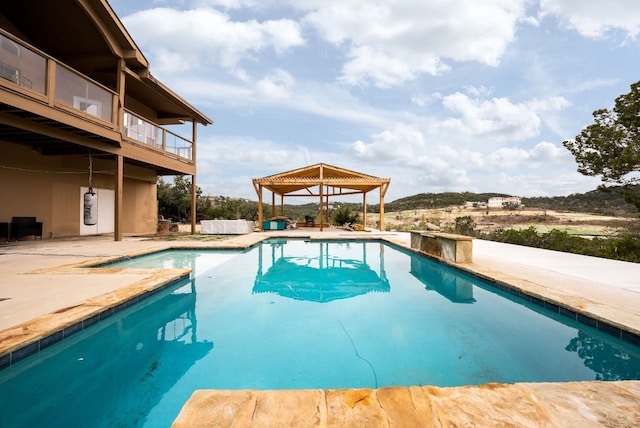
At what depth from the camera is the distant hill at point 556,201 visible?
22.8 m

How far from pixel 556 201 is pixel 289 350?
40352 mm

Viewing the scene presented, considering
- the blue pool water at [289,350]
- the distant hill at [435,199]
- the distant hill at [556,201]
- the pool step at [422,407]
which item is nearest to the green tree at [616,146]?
the distant hill at [556,201]

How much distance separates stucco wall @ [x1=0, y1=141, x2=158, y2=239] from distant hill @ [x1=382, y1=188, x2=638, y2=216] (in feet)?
56.2

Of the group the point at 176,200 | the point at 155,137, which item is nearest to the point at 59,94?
the point at 155,137

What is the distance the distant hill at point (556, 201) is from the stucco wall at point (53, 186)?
1713cm

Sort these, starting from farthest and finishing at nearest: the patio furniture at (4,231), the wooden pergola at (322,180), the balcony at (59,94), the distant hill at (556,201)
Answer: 1. the distant hill at (556,201)
2. the wooden pergola at (322,180)
3. the patio furniture at (4,231)
4. the balcony at (59,94)

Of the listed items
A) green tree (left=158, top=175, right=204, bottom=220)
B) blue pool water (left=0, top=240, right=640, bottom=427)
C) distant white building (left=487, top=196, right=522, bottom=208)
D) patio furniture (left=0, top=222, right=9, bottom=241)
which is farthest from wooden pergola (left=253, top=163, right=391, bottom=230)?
distant white building (left=487, top=196, right=522, bottom=208)

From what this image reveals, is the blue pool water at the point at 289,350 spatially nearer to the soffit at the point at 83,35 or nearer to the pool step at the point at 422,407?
the pool step at the point at 422,407

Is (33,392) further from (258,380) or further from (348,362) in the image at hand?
(348,362)

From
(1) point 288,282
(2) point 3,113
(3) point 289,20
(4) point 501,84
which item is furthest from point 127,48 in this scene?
(4) point 501,84

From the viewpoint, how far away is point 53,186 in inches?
388

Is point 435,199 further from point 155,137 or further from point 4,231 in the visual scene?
point 4,231

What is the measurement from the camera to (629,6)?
23.8 ft

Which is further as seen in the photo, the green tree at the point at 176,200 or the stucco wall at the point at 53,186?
the green tree at the point at 176,200
